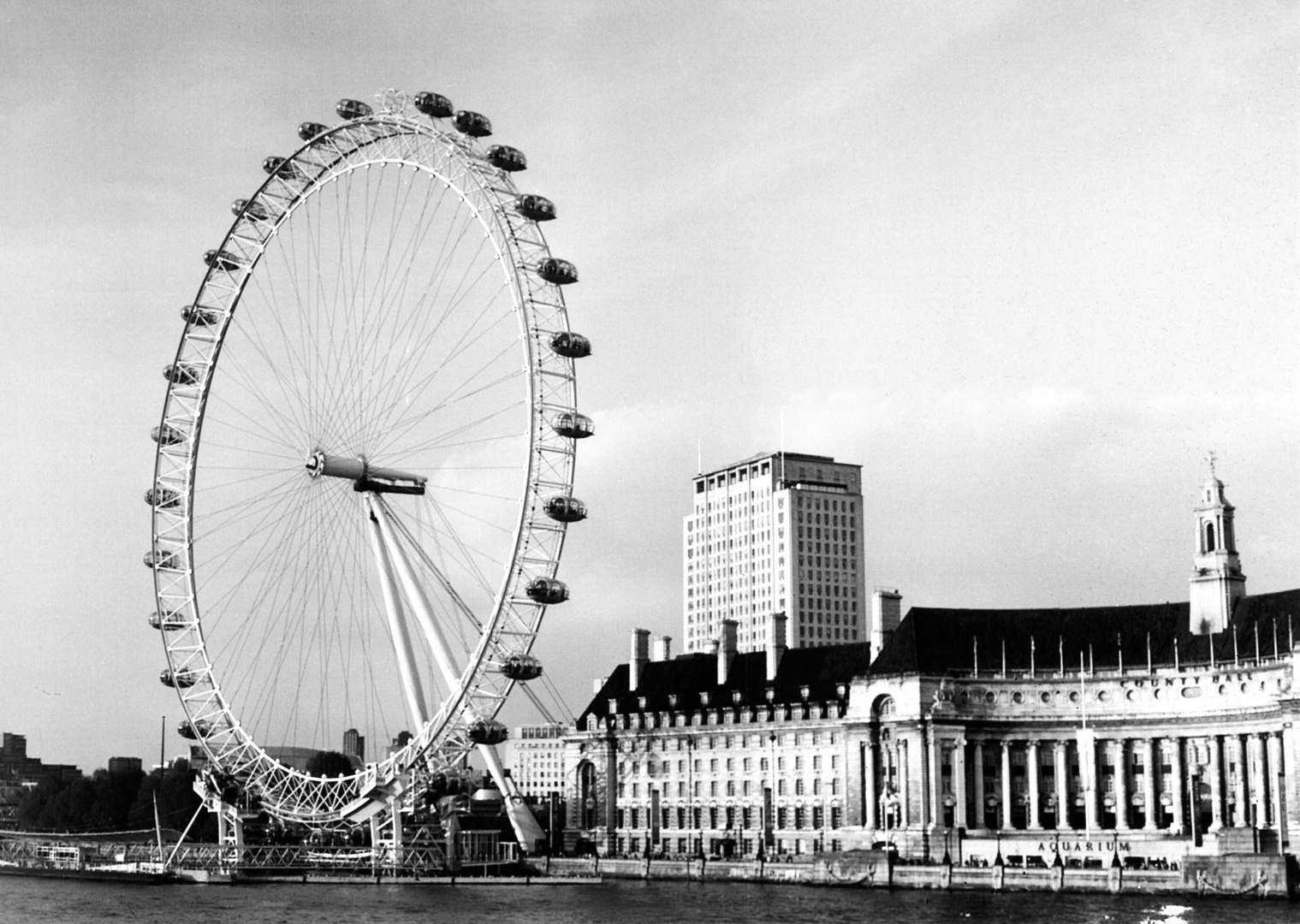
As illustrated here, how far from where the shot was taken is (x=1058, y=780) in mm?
112312

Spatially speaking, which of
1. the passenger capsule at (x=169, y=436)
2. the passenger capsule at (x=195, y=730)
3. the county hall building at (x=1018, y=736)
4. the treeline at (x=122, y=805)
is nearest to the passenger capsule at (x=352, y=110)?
the passenger capsule at (x=169, y=436)

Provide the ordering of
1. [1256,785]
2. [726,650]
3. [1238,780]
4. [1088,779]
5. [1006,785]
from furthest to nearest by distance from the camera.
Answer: [726,650], [1006,785], [1088,779], [1238,780], [1256,785]

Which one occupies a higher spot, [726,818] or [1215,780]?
[1215,780]

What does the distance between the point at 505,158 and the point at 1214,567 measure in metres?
53.8

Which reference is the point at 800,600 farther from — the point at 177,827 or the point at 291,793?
the point at 291,793

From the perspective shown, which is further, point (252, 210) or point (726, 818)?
point (726, 818)

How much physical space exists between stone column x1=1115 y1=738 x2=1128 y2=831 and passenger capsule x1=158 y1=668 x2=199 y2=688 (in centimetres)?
5432

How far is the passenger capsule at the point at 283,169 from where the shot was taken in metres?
87.9

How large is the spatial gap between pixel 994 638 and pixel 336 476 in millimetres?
48739

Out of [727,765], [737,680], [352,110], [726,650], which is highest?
[352,110]

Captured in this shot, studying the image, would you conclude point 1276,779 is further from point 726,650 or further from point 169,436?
point 169,436

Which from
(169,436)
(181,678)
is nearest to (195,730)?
(181,678)

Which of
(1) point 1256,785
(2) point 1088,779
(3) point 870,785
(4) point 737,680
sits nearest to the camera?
(1) point 1256,785

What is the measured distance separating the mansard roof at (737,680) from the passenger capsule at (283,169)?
51179mm
